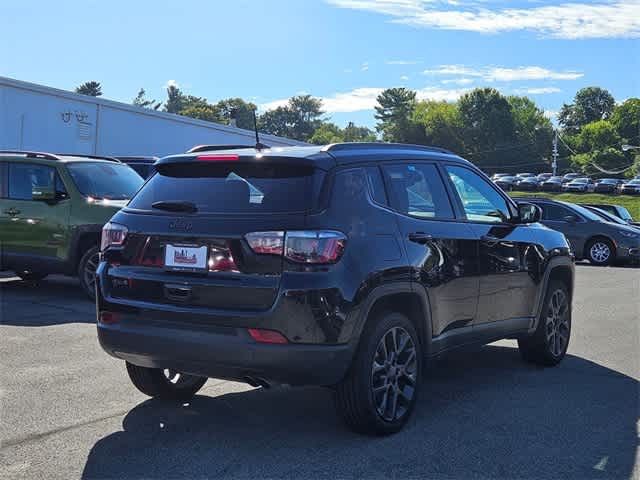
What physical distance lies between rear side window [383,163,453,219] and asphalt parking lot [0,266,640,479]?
44.5 inches

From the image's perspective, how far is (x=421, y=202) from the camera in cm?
546

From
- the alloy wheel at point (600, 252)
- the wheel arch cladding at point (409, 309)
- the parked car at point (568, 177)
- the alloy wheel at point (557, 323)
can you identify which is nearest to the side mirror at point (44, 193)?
the alloy wheel at point (557, 323)

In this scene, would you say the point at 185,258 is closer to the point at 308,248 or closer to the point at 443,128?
the point at 308,248

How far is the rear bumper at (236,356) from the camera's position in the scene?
173 inches

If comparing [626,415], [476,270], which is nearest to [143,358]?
[476,270]

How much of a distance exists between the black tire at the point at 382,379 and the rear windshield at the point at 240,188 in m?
0.88

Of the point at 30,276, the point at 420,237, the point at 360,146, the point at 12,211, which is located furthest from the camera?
the point at 30,276

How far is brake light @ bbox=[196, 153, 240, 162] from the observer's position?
4.87 m

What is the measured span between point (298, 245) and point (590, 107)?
152 metres

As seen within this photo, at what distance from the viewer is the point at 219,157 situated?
494 cm

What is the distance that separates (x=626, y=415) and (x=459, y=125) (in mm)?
123073

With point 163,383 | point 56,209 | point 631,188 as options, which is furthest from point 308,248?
point 631,188

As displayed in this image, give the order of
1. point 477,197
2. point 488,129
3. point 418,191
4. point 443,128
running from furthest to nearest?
point 443,128, point 488,129, point 477,197, point 418,191

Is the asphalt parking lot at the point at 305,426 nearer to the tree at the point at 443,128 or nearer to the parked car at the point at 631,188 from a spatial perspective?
the parked car at the point at 631,188
